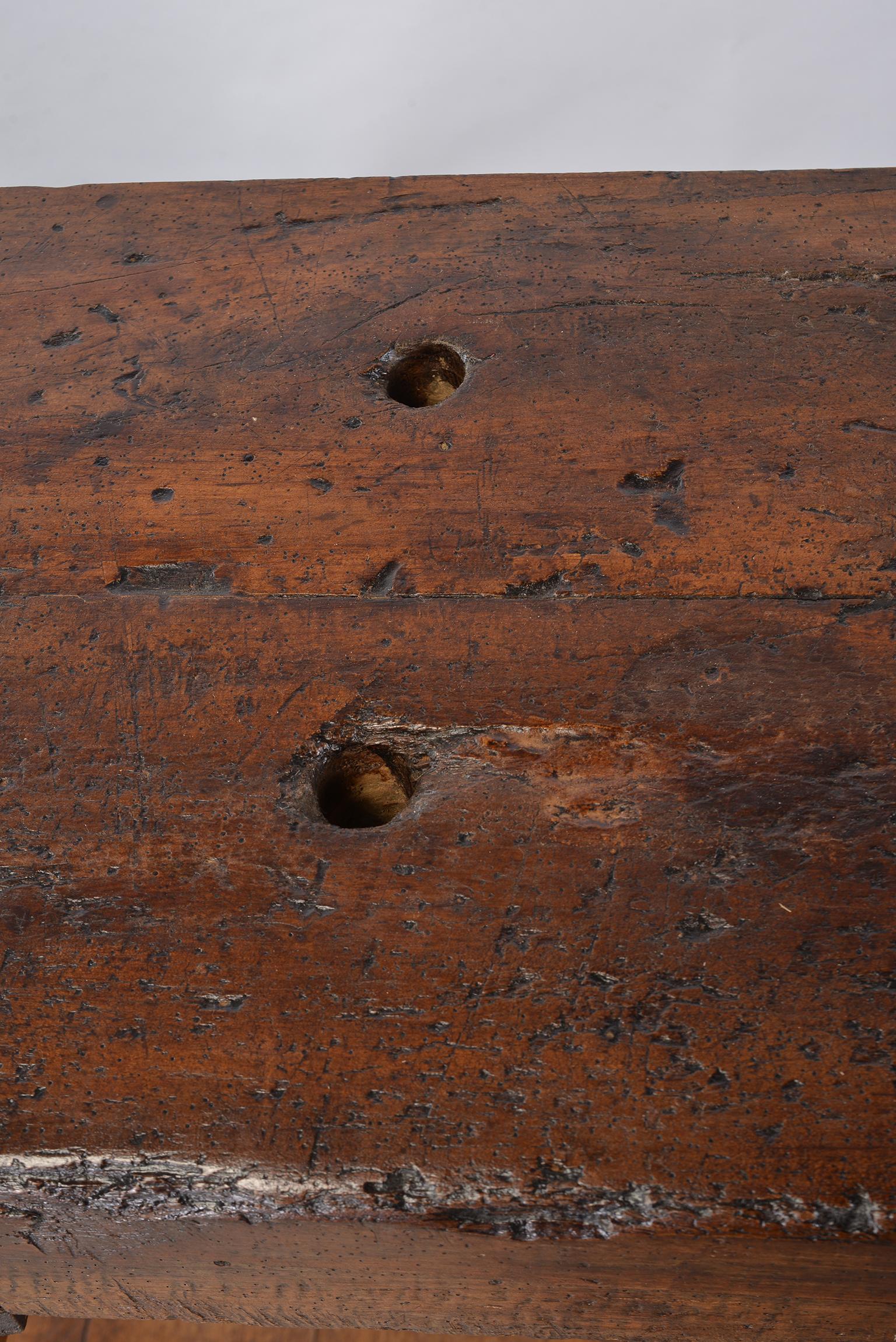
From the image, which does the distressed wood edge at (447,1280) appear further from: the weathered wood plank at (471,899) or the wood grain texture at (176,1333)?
the wood grain texture at (176,1333)

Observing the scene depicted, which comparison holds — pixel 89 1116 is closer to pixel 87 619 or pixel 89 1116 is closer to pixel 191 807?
pixel 191 807

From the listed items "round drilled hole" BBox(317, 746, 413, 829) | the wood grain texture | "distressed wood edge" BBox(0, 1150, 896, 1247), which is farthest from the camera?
the wood grain texture

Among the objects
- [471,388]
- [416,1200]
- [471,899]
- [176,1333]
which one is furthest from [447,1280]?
[471,388]

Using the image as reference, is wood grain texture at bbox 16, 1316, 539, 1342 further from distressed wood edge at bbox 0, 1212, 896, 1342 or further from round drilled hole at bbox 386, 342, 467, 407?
round drilled hole at bbox 386, 342, 467, 407

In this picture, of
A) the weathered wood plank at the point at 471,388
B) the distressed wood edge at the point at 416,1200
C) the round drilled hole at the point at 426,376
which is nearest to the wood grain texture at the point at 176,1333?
the distressed wood edge at the point at 416,1200

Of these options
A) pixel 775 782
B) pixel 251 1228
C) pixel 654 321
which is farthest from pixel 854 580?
pixel 251 1228

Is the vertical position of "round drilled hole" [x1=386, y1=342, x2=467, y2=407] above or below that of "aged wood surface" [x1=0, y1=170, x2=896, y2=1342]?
above

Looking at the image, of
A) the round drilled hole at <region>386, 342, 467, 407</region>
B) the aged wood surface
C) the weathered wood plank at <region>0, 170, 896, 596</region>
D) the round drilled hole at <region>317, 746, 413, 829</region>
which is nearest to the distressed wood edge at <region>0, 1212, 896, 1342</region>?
the aged wood surface

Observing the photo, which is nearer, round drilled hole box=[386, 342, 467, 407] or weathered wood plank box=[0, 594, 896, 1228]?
weathered wood plank box=[0, 594, 896, 1228]
